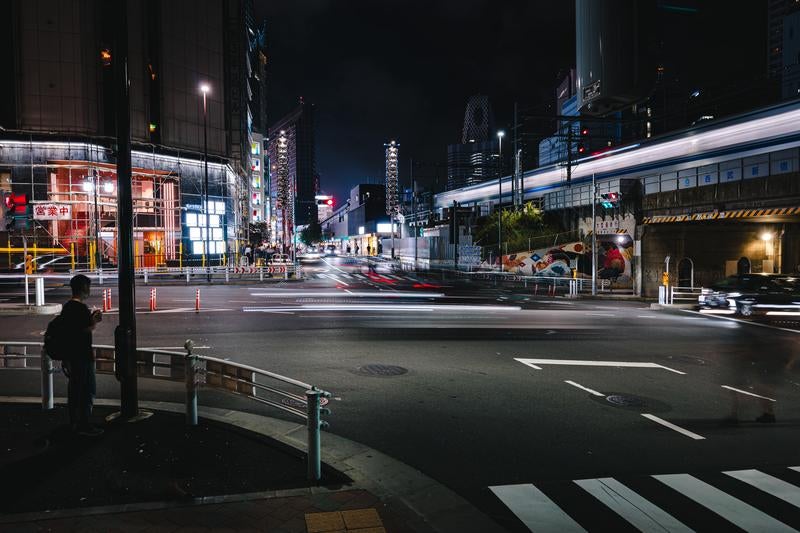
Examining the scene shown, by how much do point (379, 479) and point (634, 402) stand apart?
5.40 meters

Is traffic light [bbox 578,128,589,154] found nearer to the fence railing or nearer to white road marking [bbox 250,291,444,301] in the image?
the fence railing

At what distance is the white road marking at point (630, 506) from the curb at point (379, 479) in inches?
53.0

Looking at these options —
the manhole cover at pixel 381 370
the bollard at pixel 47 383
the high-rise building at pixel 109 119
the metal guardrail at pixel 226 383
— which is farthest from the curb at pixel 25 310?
the high-rise building at pixel 109 119

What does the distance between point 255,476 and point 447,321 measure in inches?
526

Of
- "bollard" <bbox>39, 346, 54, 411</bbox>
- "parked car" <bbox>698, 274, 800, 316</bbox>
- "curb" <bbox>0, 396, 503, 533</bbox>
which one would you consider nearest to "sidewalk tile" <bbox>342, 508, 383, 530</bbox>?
"curb" <bbox>0, 396, 503, 533</bbox>

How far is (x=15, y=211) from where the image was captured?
14719 mm

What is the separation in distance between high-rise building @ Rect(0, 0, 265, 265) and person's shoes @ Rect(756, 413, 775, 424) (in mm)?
39072

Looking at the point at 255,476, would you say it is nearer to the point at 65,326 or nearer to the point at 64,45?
the point at 65,326

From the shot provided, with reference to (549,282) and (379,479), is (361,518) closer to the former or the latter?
(379,479)

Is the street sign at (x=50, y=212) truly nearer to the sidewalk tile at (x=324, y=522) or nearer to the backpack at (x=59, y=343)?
the backpack at (x=59, y=343)

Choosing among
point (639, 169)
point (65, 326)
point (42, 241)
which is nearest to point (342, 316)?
point (65, 326)

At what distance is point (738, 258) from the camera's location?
3444 cm

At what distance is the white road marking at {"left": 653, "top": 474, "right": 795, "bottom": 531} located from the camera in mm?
4664

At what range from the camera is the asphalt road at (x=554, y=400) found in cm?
524
